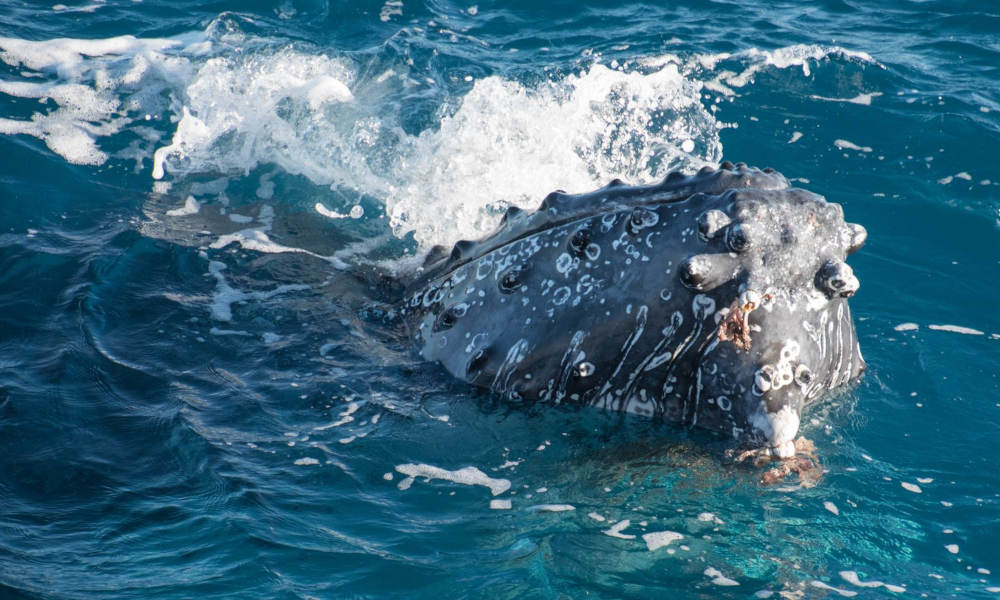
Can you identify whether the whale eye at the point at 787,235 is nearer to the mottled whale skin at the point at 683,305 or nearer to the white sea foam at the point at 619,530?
the mottled whale skin at the point at 683,305

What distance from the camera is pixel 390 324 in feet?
25.6

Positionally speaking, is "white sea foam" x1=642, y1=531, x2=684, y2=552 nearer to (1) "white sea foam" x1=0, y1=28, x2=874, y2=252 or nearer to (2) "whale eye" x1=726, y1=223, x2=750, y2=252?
(2) "whale eye" x1=726, y1=223, x2=750, y2=252

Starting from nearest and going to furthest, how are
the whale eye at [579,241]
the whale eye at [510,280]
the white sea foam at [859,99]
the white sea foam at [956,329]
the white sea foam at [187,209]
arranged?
the whale eye at [579,241], the whale eye at [510,280], the white sea foam at [956,329], the white sea foam at [187,209], the white sea foam at [859,99]

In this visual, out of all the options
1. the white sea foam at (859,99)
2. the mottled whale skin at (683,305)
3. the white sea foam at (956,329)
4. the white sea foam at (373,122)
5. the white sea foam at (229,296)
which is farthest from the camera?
the white sea foam at (859,99)

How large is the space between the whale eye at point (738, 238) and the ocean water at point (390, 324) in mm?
1448

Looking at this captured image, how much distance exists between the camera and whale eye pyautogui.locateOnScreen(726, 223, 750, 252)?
5688 millimetres

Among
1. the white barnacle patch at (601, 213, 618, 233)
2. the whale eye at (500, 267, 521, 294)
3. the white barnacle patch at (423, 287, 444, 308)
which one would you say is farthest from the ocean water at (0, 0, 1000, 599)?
the white barnacle patch at (601, 213, 618, 233)

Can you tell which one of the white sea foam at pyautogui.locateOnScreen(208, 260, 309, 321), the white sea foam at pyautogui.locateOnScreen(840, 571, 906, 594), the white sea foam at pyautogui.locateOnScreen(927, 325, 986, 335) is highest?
the white sea foam at pyautogui.locateOnScreen(208, 260, 309, 321)

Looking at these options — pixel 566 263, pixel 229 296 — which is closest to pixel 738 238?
pixel 566 263

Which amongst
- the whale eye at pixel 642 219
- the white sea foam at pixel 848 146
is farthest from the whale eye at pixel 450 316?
the white sea foam at pixel 848 146

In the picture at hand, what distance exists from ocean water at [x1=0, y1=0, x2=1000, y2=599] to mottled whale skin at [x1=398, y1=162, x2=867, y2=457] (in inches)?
12.7

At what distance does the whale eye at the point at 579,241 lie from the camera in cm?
634

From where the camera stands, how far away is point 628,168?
1260 cm

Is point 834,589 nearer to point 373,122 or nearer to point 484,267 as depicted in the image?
point 484,267
